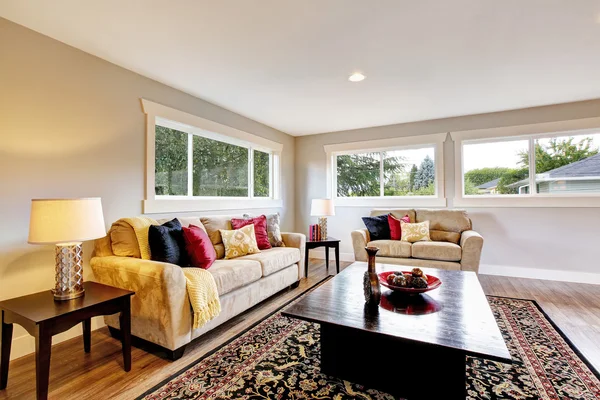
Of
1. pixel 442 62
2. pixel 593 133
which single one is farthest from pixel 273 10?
pixel 593 133

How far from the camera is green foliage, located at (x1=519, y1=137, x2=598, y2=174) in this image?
3844 millimetres

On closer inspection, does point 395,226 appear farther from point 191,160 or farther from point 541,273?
point 191,160

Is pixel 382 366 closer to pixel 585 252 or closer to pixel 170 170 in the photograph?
pixel 170 170

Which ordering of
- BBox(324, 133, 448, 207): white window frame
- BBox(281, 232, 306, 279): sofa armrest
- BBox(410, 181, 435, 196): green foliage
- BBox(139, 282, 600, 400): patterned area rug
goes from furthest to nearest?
BBox(410, 181, 435, 196): green foliage → BBox(324, 133, 448, 207): white window frame → BBox(281, 232, 306, 279): sofa armrest → BBox(139, 282, 600, 400): patterned area rug

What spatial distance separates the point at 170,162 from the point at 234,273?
64.5 inches

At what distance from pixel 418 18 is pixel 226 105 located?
8.36ft

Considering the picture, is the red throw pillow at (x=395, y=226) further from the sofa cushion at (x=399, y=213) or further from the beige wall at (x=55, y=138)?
the beige wall at (x=55, y=138)

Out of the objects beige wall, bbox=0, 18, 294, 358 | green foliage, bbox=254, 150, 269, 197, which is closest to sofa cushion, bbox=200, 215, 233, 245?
beige wall, bbox=0, 18, 294, 358

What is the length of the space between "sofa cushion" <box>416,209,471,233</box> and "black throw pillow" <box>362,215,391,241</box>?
1.67 ft

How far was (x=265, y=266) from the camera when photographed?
2932mm

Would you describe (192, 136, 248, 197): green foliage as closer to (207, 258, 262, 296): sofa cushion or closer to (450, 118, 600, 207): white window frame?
(207, 258, 262, 296): sofa cushion

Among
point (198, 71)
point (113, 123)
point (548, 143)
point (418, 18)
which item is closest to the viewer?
point (418, 18)

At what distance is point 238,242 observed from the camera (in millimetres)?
3100

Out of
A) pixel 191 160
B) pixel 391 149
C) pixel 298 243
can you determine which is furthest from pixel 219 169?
pixel 391 149
